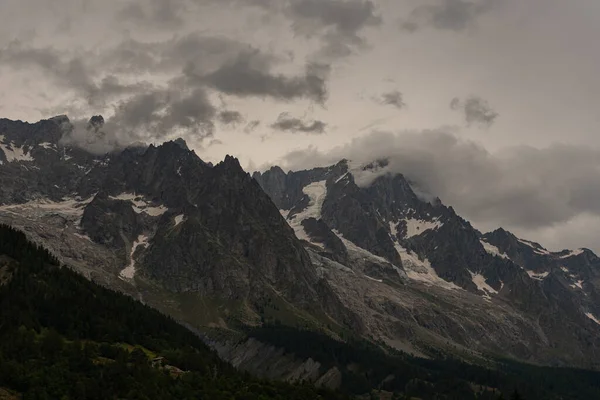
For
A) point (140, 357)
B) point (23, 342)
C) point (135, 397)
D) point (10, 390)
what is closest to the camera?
point (10, 390)

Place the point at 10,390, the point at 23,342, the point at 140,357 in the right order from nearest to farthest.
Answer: the point at 10,390, the point at 23,342, the point at 140,357

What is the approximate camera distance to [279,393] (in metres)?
200

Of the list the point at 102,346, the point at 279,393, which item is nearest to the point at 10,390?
the point at 102,346

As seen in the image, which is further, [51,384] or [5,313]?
[5,313]

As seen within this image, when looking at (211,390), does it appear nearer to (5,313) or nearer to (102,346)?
(102,346)

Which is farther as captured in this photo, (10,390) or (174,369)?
(174,369)

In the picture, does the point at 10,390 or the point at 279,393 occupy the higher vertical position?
the point at 279,393

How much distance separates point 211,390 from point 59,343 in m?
40.3

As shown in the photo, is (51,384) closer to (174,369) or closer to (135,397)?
(135,397)

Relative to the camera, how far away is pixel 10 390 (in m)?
148

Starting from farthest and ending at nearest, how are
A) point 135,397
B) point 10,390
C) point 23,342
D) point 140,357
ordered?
point 140,357, point 23,342, point 135,397, point 10,390

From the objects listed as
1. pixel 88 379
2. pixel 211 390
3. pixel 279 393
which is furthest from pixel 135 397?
pixel 279 393

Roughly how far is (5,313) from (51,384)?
1936 inches

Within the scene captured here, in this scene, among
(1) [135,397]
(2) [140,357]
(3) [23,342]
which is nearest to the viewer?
(1) [135,397]
